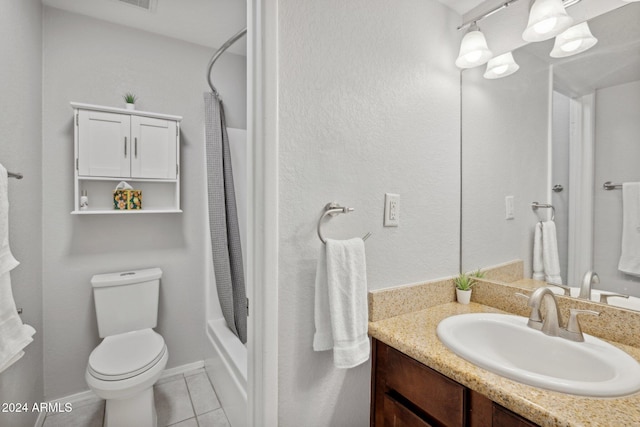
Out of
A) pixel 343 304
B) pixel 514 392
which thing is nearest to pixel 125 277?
pixel 343 304

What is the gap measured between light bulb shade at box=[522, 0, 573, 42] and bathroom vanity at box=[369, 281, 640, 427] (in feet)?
3.46

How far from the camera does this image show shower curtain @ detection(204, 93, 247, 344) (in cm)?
195

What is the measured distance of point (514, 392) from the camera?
72cm

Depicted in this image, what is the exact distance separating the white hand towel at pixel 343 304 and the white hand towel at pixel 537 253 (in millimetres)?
796

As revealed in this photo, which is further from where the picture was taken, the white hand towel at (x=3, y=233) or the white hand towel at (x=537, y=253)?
the white hand towel at (x=537, y=253)

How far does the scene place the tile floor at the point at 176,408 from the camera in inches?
69.9

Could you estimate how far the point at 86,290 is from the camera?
6.55 ft

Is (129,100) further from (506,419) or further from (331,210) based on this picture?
(506,419)

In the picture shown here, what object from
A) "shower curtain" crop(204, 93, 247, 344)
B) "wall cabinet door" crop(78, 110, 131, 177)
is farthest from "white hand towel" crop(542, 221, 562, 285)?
"wall cabinet door" crop(78, 110, 131, 177)

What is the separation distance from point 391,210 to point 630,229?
0.82 m

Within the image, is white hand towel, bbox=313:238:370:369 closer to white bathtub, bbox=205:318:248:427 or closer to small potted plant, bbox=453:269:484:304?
small potted plant, bbox=453:269:484:304

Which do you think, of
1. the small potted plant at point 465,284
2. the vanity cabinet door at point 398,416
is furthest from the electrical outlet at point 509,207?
the vanity cabinet door at point 398,416

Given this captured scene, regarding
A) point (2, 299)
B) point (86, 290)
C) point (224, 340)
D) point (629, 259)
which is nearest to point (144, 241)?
point (86, 290)

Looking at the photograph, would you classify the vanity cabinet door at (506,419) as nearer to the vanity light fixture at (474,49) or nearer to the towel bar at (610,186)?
the towel bar at (610,186)
